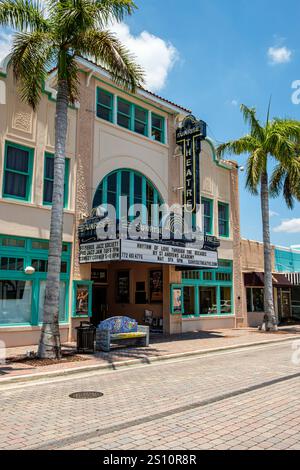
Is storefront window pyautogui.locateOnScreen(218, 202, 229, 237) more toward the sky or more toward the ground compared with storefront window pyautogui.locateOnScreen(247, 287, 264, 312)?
more toward the sky

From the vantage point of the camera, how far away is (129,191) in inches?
765

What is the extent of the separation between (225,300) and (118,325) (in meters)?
10.9

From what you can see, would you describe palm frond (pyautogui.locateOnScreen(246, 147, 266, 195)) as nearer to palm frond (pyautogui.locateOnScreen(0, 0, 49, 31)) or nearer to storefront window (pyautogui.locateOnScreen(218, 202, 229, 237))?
storefront window (pyautogui.locateOnScreen(218, 202, 229, 237))

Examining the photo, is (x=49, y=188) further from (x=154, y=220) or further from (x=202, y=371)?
(x=202, y=371)

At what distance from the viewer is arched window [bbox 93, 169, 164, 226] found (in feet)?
60.1

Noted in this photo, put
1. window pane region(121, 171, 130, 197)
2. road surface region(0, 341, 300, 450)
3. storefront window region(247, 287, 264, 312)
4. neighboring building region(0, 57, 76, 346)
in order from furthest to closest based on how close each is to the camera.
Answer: storefront window region(247, 287, 264, 312) → window pane region(121, 171, 130, 197) → neighboring building region(0, 57, 76, 346) → road surface region(0, 341, 300, 450)

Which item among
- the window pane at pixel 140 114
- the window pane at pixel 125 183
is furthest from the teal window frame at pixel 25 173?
the window pane at pixel 140 114

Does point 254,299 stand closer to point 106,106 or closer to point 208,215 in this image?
point 208,215

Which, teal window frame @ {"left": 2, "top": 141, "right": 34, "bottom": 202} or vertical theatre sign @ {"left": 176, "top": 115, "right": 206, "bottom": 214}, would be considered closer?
teal window frame @ {"left": 2, "top": 141, "right": 34, "bottom": 202}

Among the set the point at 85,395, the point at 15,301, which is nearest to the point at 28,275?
the point at 15,301

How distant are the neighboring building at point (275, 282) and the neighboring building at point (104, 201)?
1.37 meters

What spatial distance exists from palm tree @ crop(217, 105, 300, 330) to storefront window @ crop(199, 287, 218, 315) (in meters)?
2.76

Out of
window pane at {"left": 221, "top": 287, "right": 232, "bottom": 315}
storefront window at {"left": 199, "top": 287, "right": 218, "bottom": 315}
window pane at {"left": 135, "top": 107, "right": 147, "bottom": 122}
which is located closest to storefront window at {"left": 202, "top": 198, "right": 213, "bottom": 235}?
storefront window at {"left": 199, "top": 287, "right": 218, "bottom": 315}
